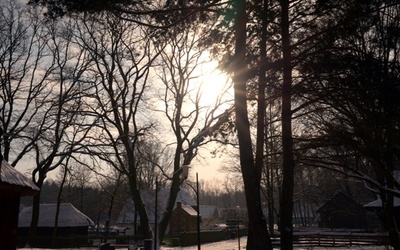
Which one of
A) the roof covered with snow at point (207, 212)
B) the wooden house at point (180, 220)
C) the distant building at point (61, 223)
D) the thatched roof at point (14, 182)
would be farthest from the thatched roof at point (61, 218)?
the roof covered with snow at point (207, 212)

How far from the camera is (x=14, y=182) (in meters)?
10.2

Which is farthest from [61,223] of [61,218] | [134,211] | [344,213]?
[344,213]

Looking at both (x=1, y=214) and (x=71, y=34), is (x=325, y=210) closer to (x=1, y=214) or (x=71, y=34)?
(x=71, y=34)

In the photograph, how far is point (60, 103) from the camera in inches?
893

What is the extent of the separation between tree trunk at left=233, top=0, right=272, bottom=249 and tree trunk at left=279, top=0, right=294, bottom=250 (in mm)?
1042

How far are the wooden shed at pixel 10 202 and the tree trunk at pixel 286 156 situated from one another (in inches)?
317

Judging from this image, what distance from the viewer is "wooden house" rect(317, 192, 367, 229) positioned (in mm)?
46094

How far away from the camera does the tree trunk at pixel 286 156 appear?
1007 cm

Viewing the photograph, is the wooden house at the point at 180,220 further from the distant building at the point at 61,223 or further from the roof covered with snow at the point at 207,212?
the roof covered with snow at the point at 207,212

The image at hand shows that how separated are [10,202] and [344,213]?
44.7 m

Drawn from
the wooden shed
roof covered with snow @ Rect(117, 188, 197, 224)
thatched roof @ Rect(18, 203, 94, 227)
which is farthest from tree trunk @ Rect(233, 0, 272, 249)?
roof covered with snow @ Rect(117, 188, 197, 224)

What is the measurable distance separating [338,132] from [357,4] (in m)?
3.76

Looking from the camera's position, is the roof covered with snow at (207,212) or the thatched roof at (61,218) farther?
the roof covered with snow at (207,212)

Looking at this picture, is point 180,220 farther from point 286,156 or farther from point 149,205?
point 286,156
